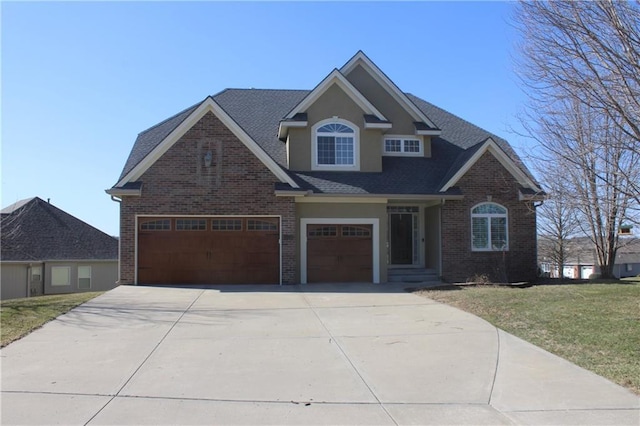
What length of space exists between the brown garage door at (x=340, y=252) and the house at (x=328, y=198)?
0.04 m

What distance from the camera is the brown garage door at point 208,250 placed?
58.8ft

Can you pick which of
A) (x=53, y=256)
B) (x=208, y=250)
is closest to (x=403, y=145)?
(x=208, y=250)

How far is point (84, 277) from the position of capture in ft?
119

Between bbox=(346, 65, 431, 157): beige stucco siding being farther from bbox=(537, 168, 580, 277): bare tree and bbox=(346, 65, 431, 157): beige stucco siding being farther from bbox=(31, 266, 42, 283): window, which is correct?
bbox=(31, 266, 42, 283): window

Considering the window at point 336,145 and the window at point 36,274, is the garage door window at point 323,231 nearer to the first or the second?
the window at point 336,145

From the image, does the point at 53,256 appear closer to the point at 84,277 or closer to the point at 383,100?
the point at 84,277

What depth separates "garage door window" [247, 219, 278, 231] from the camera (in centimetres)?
1828

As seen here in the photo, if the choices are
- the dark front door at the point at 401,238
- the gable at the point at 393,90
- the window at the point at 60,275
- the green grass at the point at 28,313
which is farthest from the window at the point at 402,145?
the window at the point at 60,275

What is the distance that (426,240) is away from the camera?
2095 centimetres

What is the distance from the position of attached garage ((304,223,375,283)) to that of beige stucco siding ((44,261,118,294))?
2163 centimetres

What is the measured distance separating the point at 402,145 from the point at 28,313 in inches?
566

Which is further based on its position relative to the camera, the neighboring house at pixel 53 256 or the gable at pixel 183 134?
the neighboring house at pixel 53 256

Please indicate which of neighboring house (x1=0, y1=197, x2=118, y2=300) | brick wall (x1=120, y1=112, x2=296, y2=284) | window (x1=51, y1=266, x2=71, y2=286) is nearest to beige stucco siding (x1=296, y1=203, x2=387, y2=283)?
brick wall (x1=120, y1=112, x2=296, y2=284)

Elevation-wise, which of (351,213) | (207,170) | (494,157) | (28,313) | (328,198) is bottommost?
(28,313)
